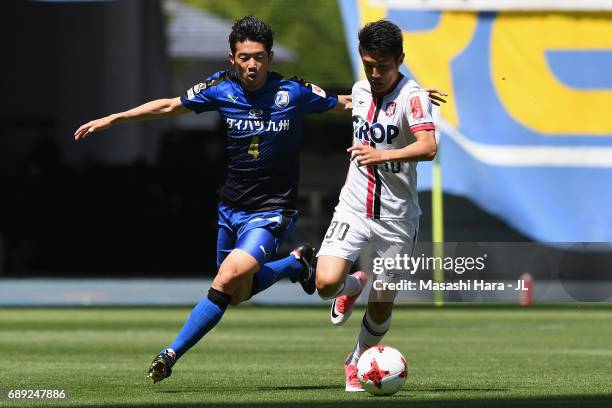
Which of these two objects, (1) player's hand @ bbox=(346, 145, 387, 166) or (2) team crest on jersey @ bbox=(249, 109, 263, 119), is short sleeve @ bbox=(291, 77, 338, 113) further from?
(1) player's hand @ bbox=(346, 145, 387, 166)

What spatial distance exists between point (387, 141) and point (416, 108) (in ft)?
0.95

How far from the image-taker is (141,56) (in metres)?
30.8

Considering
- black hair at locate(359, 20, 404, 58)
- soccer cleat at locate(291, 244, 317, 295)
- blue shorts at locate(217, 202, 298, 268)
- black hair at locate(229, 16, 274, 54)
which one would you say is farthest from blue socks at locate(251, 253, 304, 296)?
black hair at locate(359, 20, 404, 58)

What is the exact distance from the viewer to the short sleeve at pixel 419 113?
27.3 ft

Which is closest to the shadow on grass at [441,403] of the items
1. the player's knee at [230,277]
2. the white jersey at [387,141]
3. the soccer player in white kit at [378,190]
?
the soccer player in white kit at [378,190]

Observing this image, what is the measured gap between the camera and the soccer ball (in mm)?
8188

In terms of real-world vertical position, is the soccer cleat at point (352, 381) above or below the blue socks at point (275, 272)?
below

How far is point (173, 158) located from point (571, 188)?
12.3m

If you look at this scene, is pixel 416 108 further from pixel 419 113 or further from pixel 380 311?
pixel 380 311

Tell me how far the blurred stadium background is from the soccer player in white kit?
5.22m

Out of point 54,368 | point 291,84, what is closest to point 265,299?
point 54,368

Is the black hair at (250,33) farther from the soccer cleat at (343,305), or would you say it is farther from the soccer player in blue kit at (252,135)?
the soccer cleat at (343,305)

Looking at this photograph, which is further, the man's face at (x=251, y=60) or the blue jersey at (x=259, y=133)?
the blue jersey at (x=259, y=133)

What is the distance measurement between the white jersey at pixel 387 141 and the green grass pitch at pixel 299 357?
1.19 m
